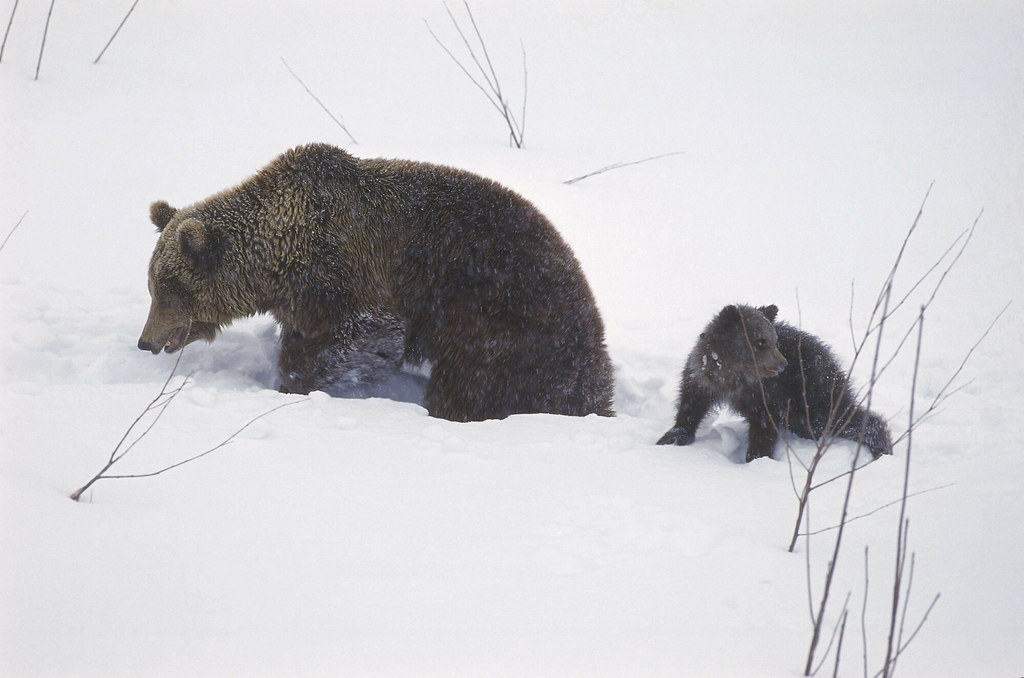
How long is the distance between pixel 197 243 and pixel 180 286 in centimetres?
40

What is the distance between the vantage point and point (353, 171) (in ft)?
18.7

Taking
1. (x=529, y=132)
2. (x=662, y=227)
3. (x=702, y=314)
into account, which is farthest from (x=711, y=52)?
(x=702, y=314)

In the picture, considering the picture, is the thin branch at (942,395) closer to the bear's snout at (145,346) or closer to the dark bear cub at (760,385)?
the dark bear cub at (760,385)

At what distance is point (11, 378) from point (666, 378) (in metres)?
4.45

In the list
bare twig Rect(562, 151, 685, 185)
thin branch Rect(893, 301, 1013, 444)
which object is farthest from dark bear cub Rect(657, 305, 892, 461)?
bare twig Rect(562, 151, 685, 185)

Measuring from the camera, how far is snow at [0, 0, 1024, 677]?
254 centimetres

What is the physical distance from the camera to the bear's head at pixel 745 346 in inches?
183

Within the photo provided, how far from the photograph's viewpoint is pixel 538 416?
4.89m

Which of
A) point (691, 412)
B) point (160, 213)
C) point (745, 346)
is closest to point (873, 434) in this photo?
point (745, 346)

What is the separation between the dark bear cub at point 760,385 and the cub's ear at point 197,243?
3.39 m

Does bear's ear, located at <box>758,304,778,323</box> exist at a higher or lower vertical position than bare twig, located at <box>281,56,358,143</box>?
lower

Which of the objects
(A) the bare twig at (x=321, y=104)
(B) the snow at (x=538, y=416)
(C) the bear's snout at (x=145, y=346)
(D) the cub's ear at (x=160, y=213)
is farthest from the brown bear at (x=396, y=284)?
(A) the bare twig at (x=321, y=104)

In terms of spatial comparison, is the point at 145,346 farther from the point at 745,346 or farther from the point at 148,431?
the point at 745,346

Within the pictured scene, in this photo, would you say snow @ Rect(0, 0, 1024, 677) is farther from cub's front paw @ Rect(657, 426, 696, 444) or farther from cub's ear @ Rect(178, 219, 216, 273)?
cub's ear @ Rect(178, 219, 216, 273)
